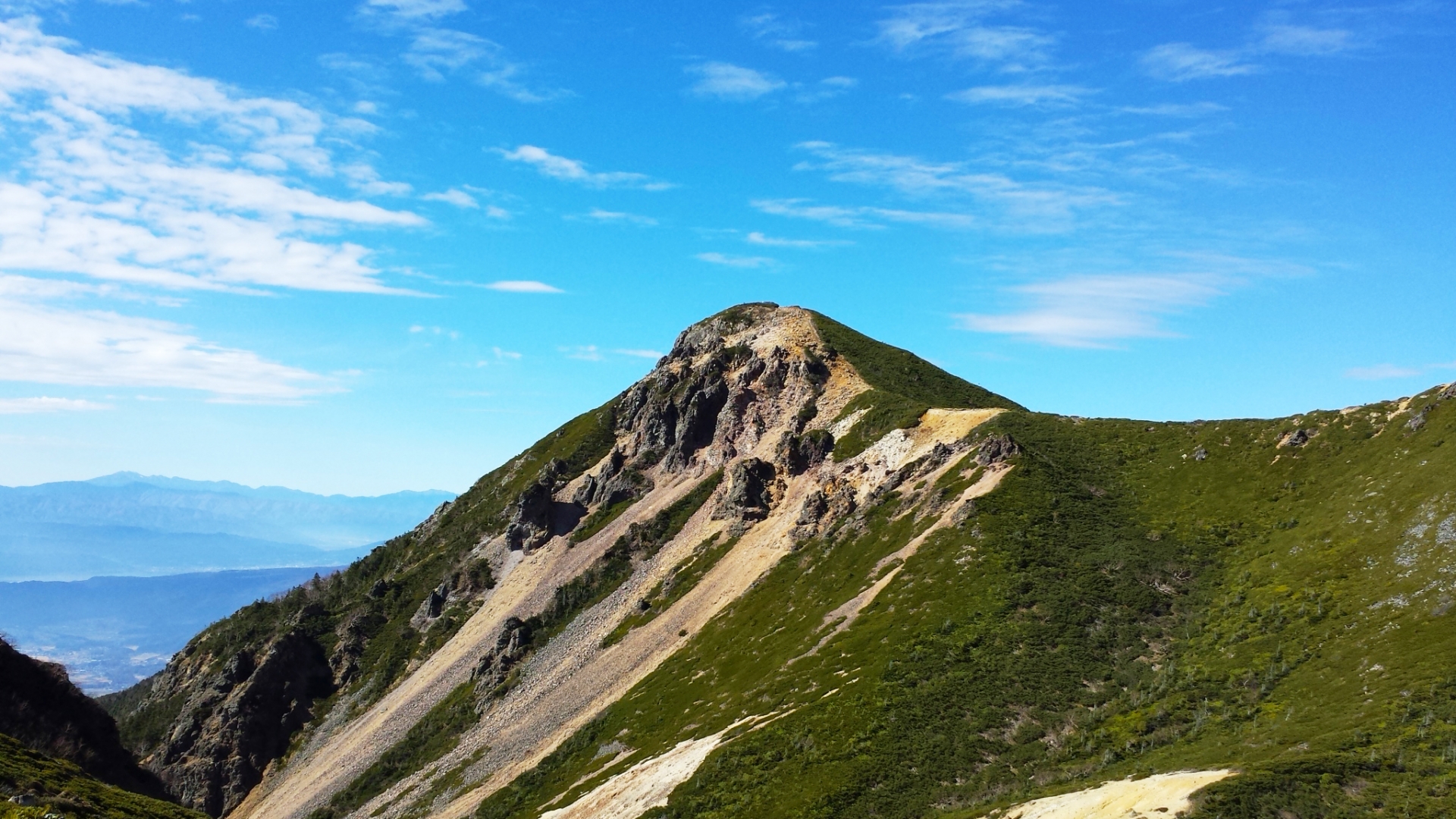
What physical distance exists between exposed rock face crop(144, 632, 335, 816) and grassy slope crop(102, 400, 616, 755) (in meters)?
4.39

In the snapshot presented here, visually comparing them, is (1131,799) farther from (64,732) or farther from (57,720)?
(57,720)

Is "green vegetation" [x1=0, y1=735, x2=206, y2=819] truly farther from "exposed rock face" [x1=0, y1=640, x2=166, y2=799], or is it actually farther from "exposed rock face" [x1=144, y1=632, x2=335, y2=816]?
"exposed rock face" [x1=144, y1=632, x2=335, y2=816]

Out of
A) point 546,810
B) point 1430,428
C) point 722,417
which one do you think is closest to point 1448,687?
point 1430,428

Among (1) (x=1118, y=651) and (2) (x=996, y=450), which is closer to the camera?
(1) (x=1118, y=651)

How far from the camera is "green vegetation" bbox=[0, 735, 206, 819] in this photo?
39.4 metres

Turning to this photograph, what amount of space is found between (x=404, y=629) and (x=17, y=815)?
12369cm

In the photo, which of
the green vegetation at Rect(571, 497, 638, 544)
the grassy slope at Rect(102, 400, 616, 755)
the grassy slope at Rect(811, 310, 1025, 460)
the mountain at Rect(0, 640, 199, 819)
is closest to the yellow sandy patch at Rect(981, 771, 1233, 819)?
the mountain at Rect(0, 640, 199, 819)

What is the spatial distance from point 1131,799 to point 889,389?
103m

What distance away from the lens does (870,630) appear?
81.9 metres

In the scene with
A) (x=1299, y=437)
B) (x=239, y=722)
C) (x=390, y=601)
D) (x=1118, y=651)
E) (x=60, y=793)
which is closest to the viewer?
(x=60, y=793)

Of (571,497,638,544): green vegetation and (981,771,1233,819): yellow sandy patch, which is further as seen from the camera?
(571,497,638,544): green vegetation

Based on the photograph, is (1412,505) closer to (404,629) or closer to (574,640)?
(574,640)

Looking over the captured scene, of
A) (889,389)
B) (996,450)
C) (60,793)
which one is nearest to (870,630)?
(996,450)

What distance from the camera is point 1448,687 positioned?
48406mm
